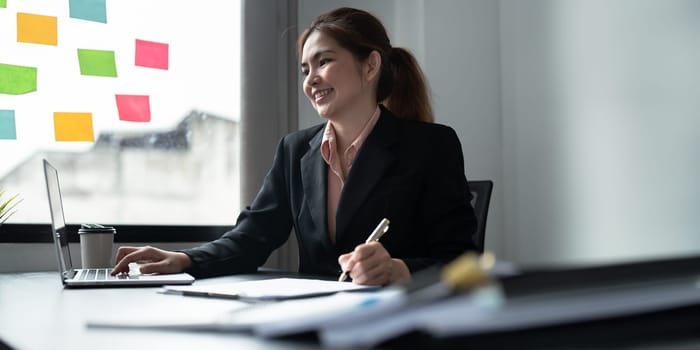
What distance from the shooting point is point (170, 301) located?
90cm

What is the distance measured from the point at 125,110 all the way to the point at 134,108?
4 cm

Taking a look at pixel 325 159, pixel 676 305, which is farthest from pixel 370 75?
pixel 676 305

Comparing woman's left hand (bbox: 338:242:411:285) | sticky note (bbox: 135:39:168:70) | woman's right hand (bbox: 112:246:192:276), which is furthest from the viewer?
sticky note (bbox: 135:39:168:70)

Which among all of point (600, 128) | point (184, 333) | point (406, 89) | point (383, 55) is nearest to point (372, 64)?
point (383, 55)

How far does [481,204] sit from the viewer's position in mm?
2057

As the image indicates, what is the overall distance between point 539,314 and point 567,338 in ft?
0.08

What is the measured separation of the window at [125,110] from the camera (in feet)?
7.08

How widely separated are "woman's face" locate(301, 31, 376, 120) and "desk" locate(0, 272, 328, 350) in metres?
0.76

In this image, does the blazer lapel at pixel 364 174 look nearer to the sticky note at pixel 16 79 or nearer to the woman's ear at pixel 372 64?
the woman's ear at pixel 372 64

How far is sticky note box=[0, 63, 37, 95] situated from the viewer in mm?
2102

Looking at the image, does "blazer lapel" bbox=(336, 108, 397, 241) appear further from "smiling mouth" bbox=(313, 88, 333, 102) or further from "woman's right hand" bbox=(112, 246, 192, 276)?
"woman's right hand" bbox=(112, 246, 192, 276)

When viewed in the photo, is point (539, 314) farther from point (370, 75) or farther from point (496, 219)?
point (496, 219)

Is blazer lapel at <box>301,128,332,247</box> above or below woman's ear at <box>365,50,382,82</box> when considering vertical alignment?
below

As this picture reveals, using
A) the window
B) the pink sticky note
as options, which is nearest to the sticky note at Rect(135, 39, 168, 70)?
the window
